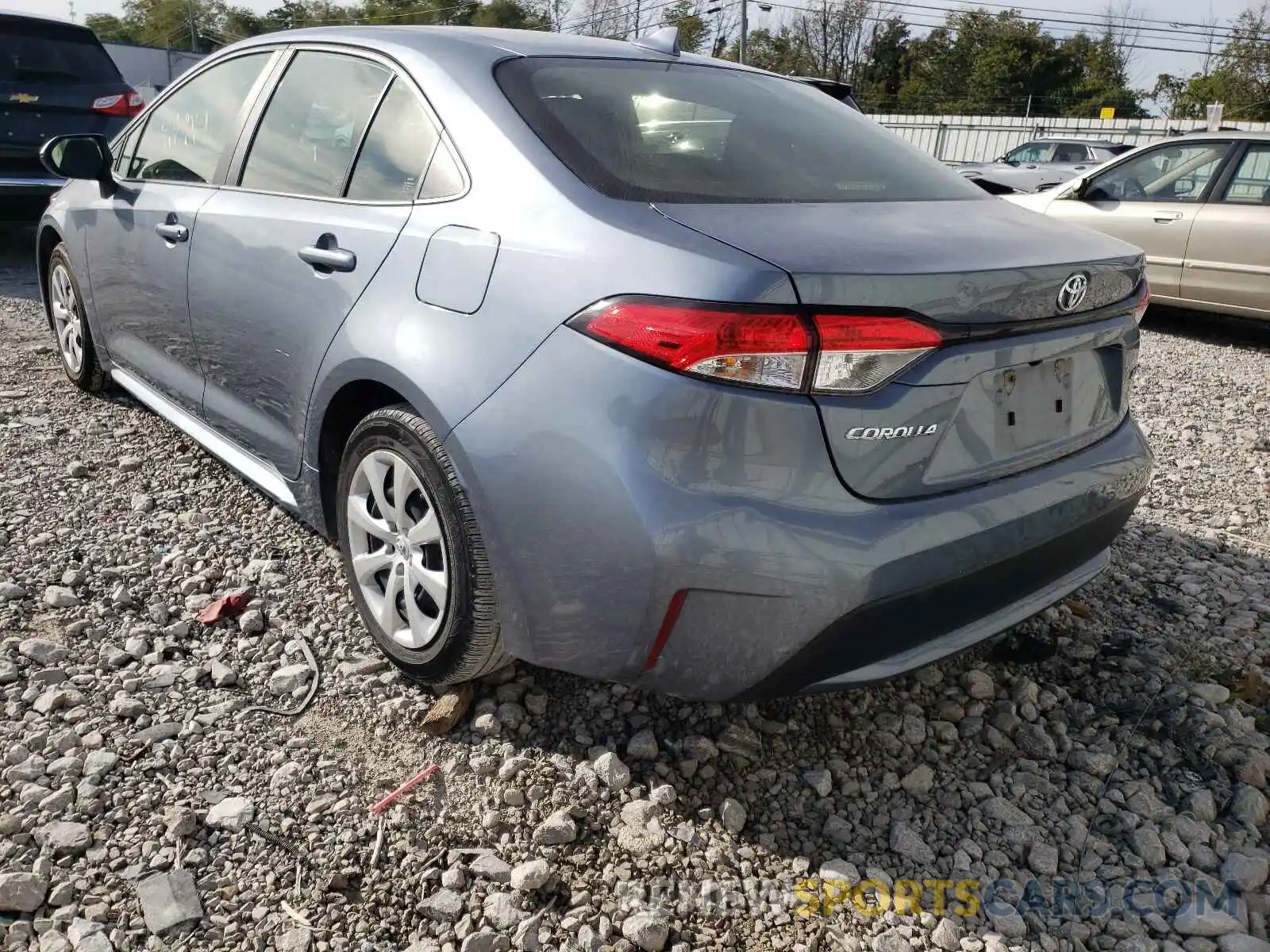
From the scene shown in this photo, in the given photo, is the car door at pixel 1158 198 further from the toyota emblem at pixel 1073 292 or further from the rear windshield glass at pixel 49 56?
the rear windshield glass at pixel 49 56

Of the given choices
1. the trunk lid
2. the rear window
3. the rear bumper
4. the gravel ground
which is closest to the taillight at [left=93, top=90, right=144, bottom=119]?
the gravel ground

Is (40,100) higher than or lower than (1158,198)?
higher

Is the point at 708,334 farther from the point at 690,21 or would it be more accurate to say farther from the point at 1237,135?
the point at 690,21

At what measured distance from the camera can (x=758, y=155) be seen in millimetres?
2361

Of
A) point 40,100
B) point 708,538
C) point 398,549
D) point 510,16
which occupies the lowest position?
point 398,549

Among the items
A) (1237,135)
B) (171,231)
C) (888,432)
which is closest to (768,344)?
(888,432)

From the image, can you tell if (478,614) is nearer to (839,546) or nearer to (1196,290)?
(839,546)

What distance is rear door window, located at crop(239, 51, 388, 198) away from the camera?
8.71 ft

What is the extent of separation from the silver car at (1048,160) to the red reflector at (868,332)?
1666cm

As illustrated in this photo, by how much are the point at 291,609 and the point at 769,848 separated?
1584 mm

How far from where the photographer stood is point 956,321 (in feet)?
6.21

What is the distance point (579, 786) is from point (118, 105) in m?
7.77

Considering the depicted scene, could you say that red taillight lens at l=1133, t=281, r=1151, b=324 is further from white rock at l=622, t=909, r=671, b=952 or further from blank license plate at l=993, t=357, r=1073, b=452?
white rock at l=622, t=909, r=671, b=952

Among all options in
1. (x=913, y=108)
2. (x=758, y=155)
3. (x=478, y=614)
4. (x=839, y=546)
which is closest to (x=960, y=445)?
(x=839, y=546)
